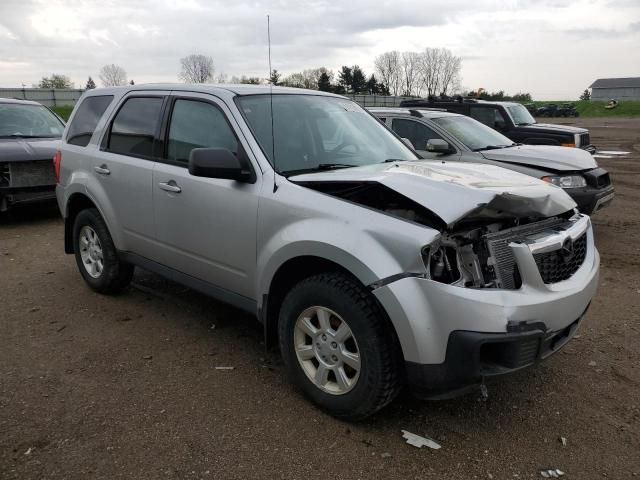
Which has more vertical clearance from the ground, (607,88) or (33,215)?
(607,88)

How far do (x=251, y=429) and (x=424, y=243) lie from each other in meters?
1.43

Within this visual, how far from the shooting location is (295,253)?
3074 mm

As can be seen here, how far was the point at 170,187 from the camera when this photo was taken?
3.91 m

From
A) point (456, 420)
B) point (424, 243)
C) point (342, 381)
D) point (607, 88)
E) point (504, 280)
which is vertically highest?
point (607, 88)

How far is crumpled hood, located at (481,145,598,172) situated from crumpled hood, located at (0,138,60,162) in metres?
6.39

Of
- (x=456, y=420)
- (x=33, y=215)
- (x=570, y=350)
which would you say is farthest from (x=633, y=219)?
(x=33, y=215)

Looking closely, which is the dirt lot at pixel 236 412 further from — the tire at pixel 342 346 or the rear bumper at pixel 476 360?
the rear bumper at pixel 476 360

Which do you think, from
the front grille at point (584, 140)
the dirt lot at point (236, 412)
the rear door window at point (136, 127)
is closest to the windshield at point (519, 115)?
the front grille at point (584, 140)

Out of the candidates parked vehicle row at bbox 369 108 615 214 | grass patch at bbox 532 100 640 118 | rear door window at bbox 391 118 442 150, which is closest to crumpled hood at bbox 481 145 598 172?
parked vehicle row at bbox 369 108 615 214

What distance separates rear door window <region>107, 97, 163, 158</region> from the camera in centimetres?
427

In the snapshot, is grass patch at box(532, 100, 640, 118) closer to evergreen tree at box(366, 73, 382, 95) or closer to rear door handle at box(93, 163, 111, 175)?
evergreen tree at box(366, 73, 382, 95)

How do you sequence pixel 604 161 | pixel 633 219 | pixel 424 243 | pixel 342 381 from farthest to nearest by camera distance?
pixel 604 161 < pixel 633 219 < pixel 342 381 < pixel 424 243

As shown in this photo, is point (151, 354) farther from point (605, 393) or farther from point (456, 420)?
point (605, 393)

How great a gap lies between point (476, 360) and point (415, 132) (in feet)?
19.1
